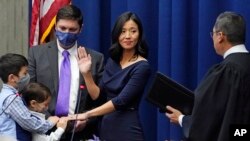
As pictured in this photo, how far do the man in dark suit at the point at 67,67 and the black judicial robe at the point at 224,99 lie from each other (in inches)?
33.2

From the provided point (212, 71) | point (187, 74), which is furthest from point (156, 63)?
point (212, 71)

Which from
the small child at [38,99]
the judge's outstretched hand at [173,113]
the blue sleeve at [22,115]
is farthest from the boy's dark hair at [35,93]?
the judge's outstretched hand at [173,113]

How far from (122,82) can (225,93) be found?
769 millimetres

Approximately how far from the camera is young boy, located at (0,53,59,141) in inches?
135

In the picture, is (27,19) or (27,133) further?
(27,19)

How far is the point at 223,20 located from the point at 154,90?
562 millimetres

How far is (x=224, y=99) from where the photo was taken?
3188 mm

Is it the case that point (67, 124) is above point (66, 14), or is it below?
below

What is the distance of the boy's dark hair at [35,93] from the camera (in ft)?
11.7

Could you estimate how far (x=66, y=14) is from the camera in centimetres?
380

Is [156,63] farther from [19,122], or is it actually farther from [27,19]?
[19,122]

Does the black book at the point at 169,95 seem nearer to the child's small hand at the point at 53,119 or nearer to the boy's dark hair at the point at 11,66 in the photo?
the child's small hand at the point at 53,119

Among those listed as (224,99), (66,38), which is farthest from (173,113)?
(66,38)

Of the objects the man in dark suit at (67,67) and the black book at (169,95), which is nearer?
the black book at (169,95)
